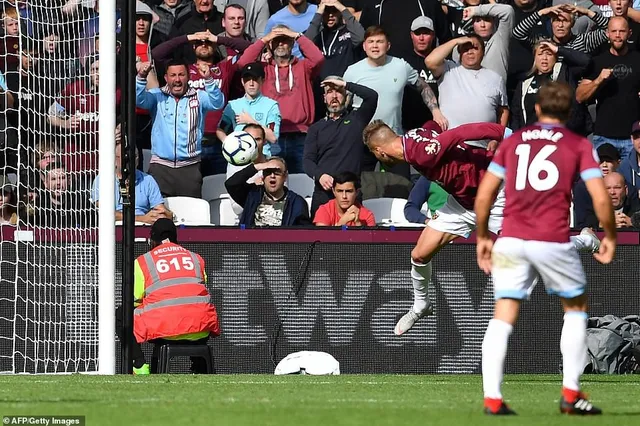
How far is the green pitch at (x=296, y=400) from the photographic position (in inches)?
271

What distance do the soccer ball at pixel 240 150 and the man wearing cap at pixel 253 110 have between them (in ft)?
1.70

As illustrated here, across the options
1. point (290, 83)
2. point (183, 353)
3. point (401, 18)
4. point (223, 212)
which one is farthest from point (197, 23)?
point (183, 353)

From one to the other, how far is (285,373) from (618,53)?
6310 mm

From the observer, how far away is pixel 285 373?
12.5m

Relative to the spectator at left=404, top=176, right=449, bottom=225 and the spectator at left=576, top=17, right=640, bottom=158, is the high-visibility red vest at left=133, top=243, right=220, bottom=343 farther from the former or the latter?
the spectator at left=576, top=17, right=640, bottom=158

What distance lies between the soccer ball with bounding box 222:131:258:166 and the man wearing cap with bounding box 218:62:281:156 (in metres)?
0.52

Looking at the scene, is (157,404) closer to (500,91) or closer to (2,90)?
(2,90)

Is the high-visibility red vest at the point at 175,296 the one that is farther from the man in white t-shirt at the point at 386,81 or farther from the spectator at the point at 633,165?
the spectator at the point at 633,165

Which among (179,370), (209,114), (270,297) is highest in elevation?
(209,114)

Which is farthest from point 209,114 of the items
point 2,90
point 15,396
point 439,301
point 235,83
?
point 15,396

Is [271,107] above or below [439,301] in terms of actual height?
above

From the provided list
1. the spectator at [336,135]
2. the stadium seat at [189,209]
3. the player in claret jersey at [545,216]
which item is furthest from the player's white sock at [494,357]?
the stadium seat at [189,209]

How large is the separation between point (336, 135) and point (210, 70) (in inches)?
72.9

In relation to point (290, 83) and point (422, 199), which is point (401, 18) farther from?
point (422, 199)
